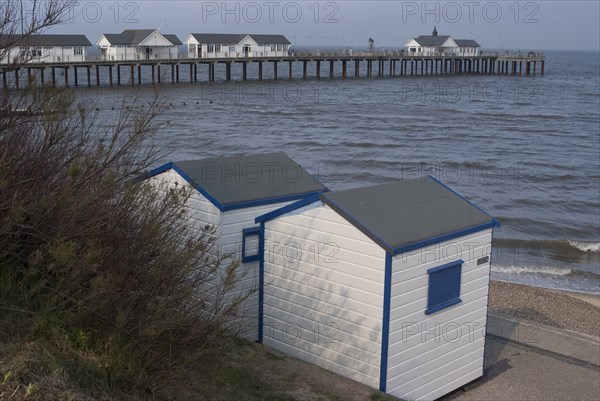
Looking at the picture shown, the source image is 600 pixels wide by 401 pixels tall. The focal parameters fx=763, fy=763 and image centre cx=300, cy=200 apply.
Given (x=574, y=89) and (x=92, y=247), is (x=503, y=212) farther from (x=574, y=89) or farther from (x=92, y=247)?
(x=574, y=89)

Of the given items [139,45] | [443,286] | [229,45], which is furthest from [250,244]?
[229,45]

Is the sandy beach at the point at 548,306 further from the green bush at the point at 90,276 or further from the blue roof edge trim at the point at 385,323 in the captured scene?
the green bush at the point at 90,276

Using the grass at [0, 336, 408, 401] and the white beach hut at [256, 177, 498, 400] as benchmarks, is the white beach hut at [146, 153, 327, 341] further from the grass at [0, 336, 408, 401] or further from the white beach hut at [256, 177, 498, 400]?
the grass at [0, 336, 408, 401]

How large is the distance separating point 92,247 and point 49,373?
3.13 ft

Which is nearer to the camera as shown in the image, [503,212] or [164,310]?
[164,310]

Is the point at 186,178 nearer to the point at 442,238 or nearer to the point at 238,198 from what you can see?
the point at 238,198

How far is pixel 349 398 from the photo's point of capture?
8.28 m

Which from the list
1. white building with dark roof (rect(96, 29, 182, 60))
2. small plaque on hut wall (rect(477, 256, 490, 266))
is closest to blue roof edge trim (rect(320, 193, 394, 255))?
small plaque on hut wall (rect(477, 256, 490, 266))

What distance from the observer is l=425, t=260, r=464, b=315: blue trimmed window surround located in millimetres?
9031

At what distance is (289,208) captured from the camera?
371 inches

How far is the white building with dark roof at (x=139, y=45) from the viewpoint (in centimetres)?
6481

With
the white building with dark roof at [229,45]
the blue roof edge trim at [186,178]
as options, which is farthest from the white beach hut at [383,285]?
the white building with dark roof at [229,45]

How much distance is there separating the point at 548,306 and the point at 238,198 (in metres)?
8.71

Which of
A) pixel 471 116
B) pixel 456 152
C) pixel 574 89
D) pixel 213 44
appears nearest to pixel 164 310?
pixel 456 152
